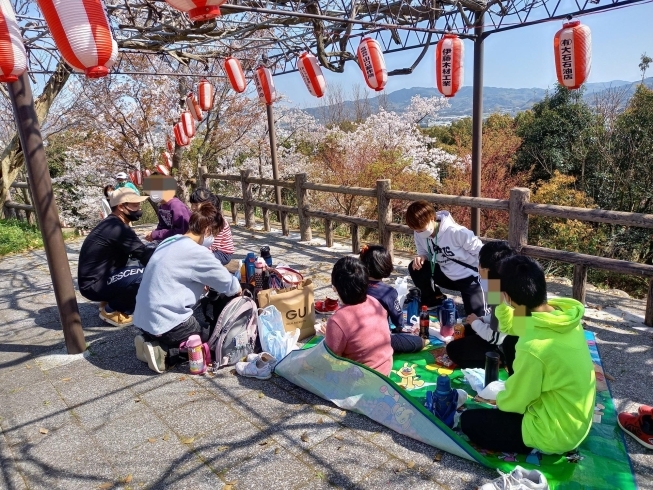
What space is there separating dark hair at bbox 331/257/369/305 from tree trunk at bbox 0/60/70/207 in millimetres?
7096

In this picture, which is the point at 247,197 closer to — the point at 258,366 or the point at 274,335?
the point at 274,335

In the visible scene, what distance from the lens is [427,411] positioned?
265cm

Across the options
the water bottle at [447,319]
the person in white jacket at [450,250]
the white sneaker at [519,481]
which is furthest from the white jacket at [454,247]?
the white sneaker at [519,481]

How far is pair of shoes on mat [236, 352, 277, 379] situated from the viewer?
3.51 meters

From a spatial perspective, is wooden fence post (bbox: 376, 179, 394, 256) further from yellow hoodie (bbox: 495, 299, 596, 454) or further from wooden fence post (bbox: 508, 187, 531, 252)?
yellow hoodie (bbox: 495, 299, 596, 454)

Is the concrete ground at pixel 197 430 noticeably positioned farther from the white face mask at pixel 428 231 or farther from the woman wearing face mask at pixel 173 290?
the white face mask at pixel 428 231

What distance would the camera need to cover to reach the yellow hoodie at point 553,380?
2.18 metres

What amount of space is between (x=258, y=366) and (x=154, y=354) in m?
0.85

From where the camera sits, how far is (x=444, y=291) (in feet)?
17.0

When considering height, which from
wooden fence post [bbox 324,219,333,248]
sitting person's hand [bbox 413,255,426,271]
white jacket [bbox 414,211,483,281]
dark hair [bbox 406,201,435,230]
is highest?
dark hair [bbox 406,201,435,230]

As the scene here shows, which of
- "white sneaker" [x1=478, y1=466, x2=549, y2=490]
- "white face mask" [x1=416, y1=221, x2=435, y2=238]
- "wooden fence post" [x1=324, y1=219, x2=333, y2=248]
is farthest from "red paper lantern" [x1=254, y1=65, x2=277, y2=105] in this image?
"white sneaker" [x1=478, y1=466, x2=549, y2=490]

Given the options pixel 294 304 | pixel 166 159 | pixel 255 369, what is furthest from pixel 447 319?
pixel 166 159

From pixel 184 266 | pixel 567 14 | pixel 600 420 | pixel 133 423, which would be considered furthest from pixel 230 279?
pixel 567 14

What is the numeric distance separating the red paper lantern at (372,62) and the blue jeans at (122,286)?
411 cm
